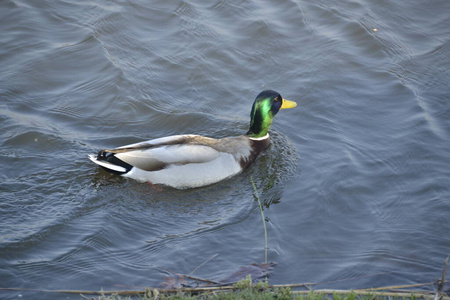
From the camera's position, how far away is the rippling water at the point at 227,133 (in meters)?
5.36

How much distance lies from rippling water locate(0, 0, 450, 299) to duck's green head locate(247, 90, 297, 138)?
0.28 meters

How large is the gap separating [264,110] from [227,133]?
1.95 feet

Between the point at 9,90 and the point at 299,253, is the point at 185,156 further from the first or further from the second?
the point at 9,90

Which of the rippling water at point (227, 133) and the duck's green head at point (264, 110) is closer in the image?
the rippling water at point (227, 133)

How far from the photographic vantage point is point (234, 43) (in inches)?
371

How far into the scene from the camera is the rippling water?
5355 mm

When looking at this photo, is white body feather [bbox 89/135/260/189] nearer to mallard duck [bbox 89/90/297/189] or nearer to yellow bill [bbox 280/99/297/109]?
mallard duck [bbox 89/90/297/189]

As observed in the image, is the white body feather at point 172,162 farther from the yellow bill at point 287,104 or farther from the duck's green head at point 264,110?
the yellow bill at point 287,104

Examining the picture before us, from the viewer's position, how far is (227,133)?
25.8ft

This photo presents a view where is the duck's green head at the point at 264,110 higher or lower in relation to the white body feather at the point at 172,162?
higher

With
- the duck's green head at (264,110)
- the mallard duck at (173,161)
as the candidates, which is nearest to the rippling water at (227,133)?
the mallard duck at (173,161)

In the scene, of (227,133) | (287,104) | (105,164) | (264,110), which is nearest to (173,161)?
(105,164)

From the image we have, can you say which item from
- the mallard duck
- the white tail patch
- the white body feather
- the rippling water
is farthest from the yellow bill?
the white tail patch

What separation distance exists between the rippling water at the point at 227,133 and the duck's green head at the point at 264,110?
284 millimetres
